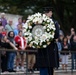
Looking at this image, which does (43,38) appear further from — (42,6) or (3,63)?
(42,6)

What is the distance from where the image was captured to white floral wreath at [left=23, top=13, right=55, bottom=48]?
11836 millimetres

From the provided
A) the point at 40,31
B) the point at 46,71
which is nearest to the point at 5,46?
the point at 40,31

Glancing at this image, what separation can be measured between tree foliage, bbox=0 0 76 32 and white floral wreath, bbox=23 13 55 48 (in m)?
23.2

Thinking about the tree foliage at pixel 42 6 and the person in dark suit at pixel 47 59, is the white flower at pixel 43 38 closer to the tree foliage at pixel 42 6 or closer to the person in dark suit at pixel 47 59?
the person in dark suit at pixel 47 59

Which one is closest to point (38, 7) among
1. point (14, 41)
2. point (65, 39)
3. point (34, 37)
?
point (65, 39)

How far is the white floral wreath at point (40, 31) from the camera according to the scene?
11.8 metres

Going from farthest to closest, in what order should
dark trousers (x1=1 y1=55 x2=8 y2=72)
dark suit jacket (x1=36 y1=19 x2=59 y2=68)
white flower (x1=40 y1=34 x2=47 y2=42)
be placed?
dark trousers (x1=1 y1=55 x2=8 y2=72) < white flower (x1=40 y1=34 x2=47 y2=42) < dark suit jacket (x1=36 y1=19 x2=59 y2=68)

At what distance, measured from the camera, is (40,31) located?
11.9 metres

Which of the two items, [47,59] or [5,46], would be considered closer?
[47,59]

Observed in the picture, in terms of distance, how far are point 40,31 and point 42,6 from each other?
957 inches

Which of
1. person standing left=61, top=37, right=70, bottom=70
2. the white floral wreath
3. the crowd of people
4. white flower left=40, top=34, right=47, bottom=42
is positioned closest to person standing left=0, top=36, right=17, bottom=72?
the crowd of people

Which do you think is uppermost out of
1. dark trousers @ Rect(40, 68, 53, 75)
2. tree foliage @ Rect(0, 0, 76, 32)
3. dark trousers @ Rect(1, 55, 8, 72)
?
tree foliage @ Rect(0, 0, 76, 32)

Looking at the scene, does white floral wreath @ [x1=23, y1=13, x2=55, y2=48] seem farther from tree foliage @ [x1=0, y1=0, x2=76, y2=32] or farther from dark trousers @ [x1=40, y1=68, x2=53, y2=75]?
tree foliage @ [x1=0, y1=0, x2=76, y2=32]

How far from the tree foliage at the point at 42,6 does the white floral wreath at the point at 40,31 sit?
23210 mm
